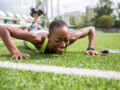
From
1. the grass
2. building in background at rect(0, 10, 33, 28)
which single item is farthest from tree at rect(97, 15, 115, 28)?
the grass

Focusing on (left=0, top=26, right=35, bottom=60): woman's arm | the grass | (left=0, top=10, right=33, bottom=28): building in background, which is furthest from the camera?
(left=0, top=10, right=33, bottom=28): building in background

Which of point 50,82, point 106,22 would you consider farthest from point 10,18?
point 106,22

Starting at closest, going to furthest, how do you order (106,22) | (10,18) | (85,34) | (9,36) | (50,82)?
(50,82), (9,36), (85,34), (10,18), (106,22)

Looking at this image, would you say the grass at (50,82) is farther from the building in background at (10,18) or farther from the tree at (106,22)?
the tree at (106,22)

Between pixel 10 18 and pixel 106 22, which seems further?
pixel 106 22

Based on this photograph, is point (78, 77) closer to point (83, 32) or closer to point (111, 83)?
point (111, 83)

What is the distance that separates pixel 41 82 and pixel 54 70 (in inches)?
16.9

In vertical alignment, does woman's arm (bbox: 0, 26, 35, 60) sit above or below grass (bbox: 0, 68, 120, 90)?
above

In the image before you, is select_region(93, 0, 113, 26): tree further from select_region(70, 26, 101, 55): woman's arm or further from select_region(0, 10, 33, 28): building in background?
select_region(70, 26, 101, 55): woman's arm

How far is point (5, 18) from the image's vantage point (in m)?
35.5

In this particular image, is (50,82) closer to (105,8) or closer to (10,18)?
(10,18)

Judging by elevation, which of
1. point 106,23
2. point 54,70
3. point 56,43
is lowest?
point 106,23

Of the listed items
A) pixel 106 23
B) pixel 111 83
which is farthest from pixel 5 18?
pixel 106 23

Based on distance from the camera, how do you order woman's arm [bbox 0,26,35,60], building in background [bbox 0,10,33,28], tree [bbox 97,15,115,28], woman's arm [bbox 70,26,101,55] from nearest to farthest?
woman's arm [bbox 0,26,35,60] → woman's arm [bbox 70,26,101,55] → building in background [bbox 0,10,33,28] → tree [bbox 97,15,115,28]
